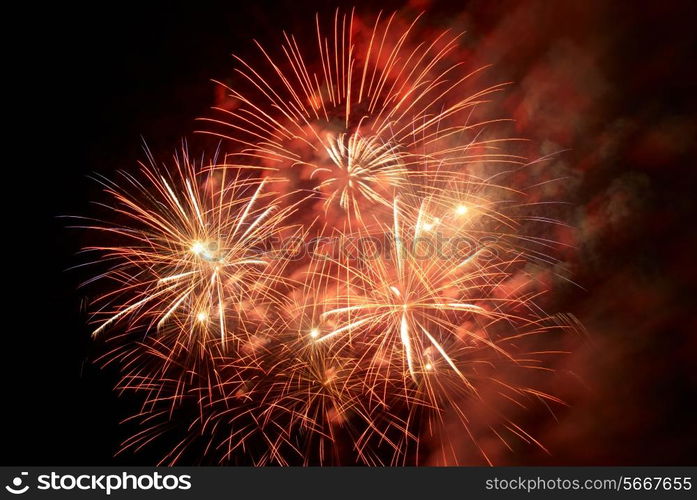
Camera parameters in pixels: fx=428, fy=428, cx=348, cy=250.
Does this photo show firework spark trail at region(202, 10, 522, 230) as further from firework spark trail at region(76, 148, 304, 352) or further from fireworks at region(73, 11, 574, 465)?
firework spark trail at region(76, 148, 304, 352)

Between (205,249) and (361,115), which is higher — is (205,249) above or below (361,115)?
below

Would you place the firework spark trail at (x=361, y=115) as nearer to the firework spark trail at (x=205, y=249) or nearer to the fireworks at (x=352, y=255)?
the fireworks at (x=352, y=255)

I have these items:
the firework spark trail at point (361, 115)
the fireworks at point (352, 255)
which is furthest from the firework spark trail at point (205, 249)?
the firework spark trail at point (361, 115)

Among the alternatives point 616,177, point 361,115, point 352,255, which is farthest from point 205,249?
Result: point 616,177

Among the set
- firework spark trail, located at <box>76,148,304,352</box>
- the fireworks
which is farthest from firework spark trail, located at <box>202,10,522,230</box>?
firework spark trail, located at <box>76,148,304,352</box>

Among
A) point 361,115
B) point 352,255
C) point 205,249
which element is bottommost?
point 352,255

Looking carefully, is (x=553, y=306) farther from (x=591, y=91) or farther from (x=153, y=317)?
(x=153, y=317)

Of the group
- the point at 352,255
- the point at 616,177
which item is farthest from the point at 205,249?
the point at 616,177

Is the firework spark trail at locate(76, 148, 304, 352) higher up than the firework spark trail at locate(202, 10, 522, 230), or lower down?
lower down

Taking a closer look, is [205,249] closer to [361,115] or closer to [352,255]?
[352,255]
